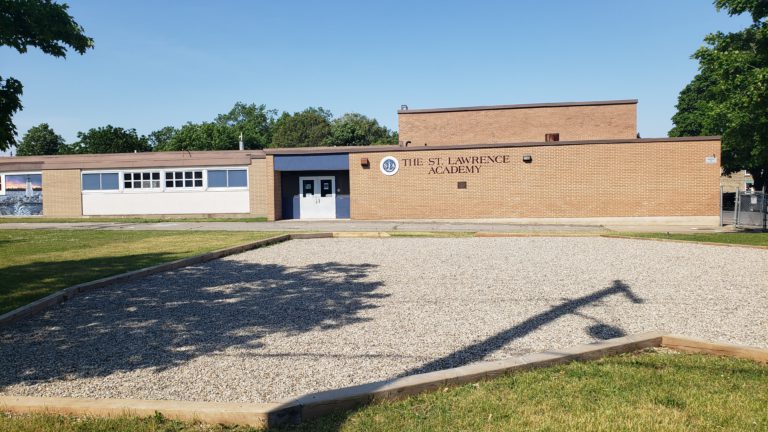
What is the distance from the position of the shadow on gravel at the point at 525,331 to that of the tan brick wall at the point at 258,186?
24463 mm

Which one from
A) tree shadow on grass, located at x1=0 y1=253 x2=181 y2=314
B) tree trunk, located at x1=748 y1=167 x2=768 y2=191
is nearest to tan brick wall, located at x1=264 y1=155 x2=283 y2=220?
tree shadow on grass, located at x1=0 y1=253 x2=181 y2=314

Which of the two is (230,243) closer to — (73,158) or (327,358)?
(327,358)

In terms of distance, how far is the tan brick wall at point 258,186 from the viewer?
30.4 meters

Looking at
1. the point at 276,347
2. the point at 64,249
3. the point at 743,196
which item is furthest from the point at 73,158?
the point at 743,196

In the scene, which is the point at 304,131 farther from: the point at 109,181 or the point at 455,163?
the point at 455,163

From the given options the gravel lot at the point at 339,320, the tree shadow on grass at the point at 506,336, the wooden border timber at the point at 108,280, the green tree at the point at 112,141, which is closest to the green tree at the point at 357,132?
the green tree at the point at 112,141

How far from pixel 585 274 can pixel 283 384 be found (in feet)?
23.1

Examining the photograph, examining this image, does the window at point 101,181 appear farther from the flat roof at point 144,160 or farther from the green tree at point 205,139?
the green tree at point 205,139

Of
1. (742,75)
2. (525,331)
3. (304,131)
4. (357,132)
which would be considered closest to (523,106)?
(742,75)

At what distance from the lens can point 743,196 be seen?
22.7 m

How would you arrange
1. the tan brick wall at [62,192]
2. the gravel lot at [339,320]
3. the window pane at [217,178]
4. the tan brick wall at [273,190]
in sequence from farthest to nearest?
the tan brick wall at [62,192] < the window pane at [217,178] < the tan brick wall at [273,190] < the gravel lot at [339,320]

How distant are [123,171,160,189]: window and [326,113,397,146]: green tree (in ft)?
144

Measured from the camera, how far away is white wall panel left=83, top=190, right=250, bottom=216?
30844 millimetres

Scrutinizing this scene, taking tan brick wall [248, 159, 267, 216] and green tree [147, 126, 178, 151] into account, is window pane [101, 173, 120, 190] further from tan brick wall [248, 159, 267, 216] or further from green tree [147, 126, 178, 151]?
green tree [147, 126, 178, 151]
